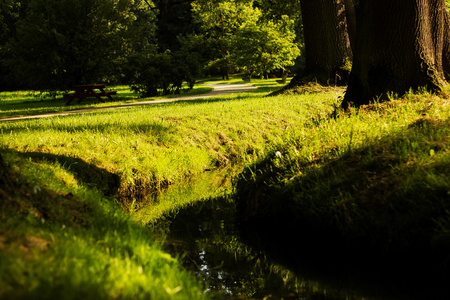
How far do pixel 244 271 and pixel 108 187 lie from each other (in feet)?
11.0

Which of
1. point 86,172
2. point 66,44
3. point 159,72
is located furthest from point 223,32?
point 86,172

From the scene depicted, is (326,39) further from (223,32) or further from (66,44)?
(223,32)

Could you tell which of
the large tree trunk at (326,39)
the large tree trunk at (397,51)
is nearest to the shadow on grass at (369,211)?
the large tree trunk at (397,51)

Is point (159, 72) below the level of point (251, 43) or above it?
below

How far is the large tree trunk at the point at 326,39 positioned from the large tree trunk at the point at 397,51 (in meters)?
8.41

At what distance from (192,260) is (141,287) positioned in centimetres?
209

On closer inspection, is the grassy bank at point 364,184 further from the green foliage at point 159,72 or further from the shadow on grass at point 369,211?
the green foliage at point 159,72

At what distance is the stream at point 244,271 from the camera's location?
4.19 meters

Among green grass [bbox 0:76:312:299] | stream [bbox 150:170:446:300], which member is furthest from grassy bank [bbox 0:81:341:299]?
stream [bbox 150:170:446:300]

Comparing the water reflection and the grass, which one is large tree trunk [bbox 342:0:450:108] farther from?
the water reflection

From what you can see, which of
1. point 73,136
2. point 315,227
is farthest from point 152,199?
point 315,227

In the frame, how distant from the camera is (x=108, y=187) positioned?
7348mm

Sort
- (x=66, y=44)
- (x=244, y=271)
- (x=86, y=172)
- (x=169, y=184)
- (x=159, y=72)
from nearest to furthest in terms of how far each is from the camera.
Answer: (x=244, y=271), (x=86, y=172), (x=169, y=184), (x=159, y=72), (x=66, y=44)

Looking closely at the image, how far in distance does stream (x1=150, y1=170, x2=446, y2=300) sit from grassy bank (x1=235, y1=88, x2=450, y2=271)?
39 centimetres
